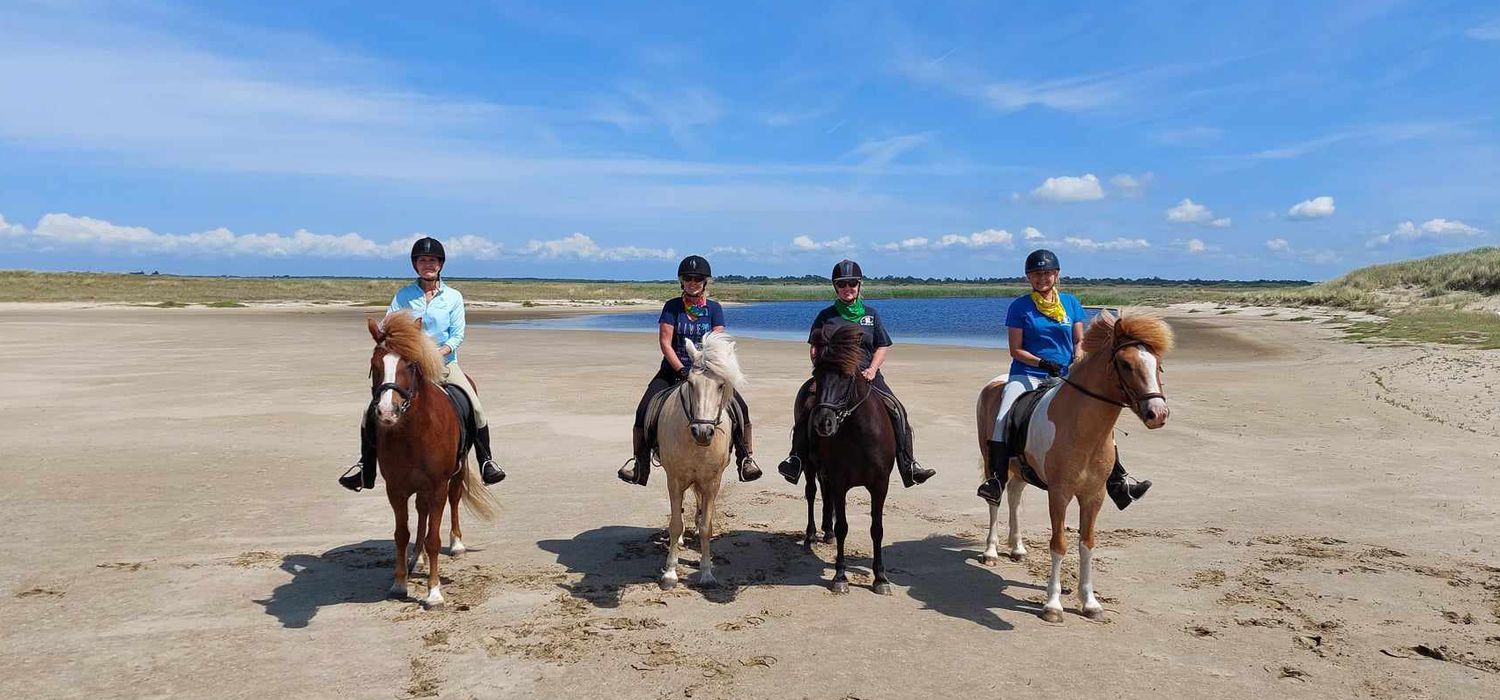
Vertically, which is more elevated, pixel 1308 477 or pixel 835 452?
pixel 835 452

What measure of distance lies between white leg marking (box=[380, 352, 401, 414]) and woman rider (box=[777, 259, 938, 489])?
273 centimetres

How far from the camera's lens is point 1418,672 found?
4.45 m

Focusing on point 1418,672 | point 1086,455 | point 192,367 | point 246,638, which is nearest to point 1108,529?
point 1086,455

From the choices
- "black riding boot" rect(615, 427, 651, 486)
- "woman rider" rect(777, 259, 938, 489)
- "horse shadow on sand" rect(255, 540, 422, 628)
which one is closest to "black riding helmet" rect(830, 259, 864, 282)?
"woman rider" rect(777, 259, 938, 489)

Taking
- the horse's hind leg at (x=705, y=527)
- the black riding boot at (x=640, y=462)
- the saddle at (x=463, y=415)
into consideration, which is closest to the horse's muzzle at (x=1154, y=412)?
the horse's hind leg at (x=705, y=527)

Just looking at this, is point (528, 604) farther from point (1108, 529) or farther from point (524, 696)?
point (1108, 529)

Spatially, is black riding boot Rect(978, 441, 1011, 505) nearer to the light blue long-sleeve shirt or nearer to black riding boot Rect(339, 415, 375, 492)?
the light blue long-sleeve shirt

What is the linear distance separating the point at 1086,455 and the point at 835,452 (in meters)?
1.67

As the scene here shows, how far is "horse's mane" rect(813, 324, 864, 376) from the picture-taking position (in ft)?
19.0

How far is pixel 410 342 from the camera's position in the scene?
521cm

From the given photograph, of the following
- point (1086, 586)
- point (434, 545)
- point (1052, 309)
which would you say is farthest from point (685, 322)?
point (1086, 586)

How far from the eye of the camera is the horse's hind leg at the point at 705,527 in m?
6.03

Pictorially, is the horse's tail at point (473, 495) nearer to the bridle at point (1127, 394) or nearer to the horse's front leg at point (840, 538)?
the horse's front leg at point (840, 538)

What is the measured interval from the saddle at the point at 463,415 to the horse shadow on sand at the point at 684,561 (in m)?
1.20
